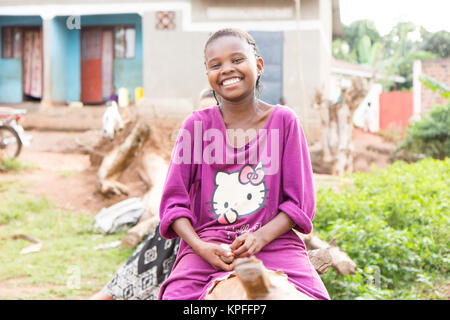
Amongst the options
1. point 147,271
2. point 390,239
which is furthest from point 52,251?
point 390,239

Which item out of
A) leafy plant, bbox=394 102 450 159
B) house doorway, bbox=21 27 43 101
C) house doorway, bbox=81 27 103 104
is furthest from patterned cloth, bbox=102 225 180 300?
house doorway, bbox=21 27 43 101

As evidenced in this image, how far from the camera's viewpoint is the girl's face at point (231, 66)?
1627 millimetres

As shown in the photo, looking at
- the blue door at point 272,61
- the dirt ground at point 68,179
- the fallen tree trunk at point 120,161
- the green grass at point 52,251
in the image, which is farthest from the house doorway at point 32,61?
the fallen tree trunk at point 120,161

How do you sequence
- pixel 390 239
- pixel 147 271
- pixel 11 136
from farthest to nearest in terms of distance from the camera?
pixel 11 136, pixel 390 239, pixel 147 271

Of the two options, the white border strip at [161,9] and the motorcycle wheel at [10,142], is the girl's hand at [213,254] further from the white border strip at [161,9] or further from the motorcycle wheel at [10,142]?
the white border strip at [161,9]

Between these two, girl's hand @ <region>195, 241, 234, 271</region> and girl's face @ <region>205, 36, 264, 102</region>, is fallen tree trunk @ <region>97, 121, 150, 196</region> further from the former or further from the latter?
girl's hand @ <region>195, 241, 234, 271</region>

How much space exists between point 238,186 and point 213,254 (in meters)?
0.25

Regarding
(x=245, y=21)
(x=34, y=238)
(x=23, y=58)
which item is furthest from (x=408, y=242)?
(x=23, y=58)

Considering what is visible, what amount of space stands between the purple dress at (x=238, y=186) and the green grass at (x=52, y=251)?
2580mm

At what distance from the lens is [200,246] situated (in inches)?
60.8

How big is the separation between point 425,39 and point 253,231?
875 inches

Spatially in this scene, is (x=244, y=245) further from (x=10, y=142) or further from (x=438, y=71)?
(x=438, y=71)

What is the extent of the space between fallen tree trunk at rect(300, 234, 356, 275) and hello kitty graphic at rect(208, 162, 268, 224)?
76 cm

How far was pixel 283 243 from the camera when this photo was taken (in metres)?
1.60
